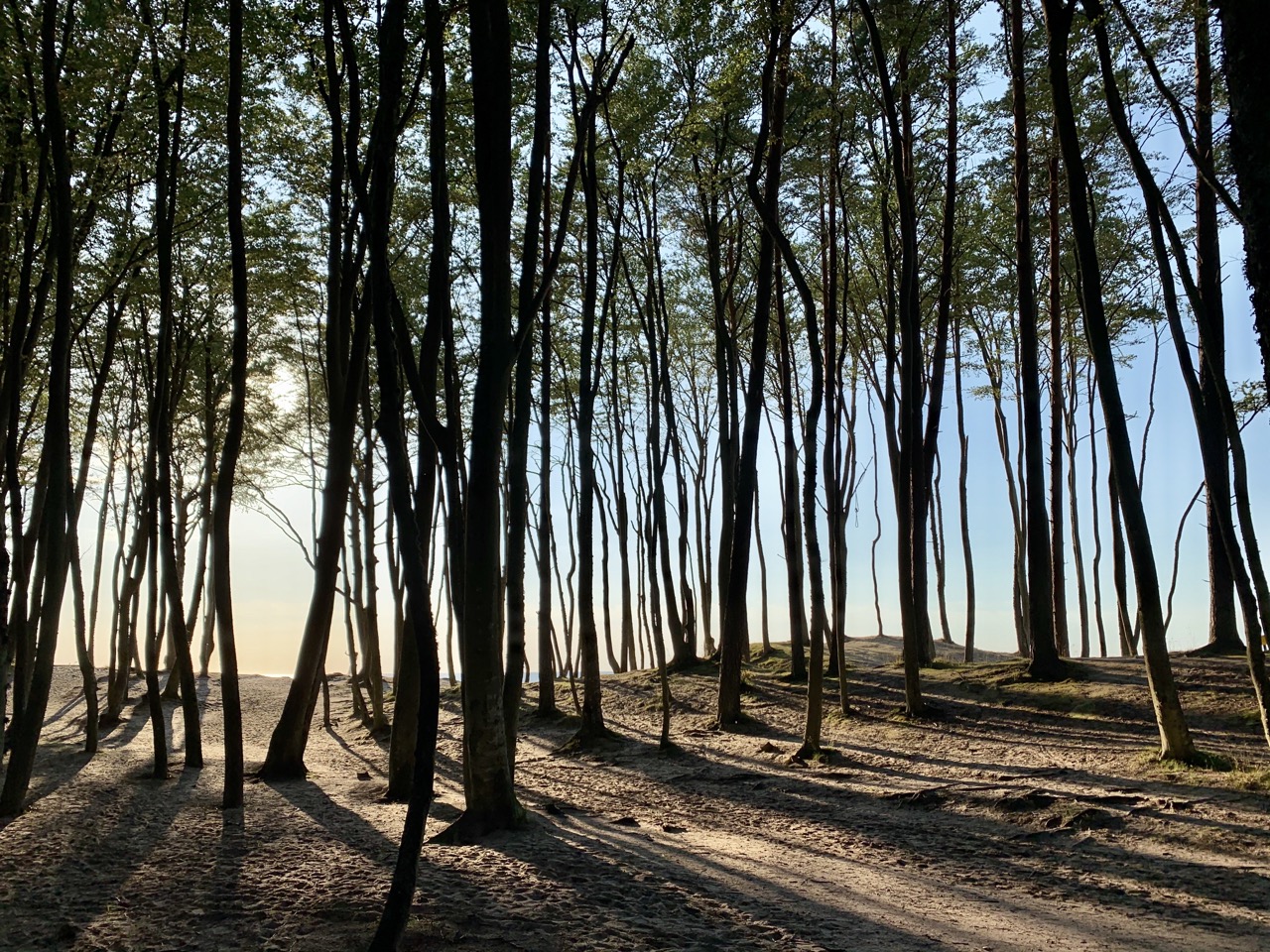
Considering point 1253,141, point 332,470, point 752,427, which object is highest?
point 752,427

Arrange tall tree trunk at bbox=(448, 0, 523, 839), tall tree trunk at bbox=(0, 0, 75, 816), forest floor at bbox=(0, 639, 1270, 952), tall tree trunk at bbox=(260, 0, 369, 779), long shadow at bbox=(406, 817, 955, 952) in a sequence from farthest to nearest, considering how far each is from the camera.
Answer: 1. tall tree trunk at bbox=(260, 0, 369, 779)
2. tall tree trunk at bbox=(0, 0, 75, 816)
3. tall tree trunk at bbox=(448, 0, 523, 839)
4. forest floor at bbox=(0, 639, 1270, 952)
5. long shadow at bbox=(406, 817, 955, 952)

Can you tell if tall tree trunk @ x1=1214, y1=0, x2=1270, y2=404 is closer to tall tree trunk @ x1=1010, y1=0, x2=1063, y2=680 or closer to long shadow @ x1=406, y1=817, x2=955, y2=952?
long shadow @ x1=406, y1=817, x2=955, y2=952

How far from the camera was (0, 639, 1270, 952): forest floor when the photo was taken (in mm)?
3982

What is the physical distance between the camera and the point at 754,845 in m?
6.16

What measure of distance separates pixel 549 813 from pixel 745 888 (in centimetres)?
268

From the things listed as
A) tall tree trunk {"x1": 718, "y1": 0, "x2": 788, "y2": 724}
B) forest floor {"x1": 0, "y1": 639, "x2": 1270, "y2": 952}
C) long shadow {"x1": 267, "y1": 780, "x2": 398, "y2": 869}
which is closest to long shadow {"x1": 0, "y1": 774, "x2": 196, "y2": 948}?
forest floor {"x1": 0, "y1": 639, "x2": 1270, "y2": 952}

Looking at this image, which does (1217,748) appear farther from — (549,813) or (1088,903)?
(549,813)

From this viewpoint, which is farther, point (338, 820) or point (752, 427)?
point (752, 427)

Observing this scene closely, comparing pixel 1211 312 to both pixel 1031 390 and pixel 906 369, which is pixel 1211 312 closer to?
pixel 1031 390

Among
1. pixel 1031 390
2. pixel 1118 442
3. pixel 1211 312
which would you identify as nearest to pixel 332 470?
pixel 1118 442

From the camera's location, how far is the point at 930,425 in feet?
39.1

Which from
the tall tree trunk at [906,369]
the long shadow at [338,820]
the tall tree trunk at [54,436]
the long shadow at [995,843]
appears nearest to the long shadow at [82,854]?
the tall tree trunk at [54,436]

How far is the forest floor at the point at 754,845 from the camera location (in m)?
3.98

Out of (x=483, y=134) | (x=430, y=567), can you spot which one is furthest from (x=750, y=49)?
(x=430, y=567)
